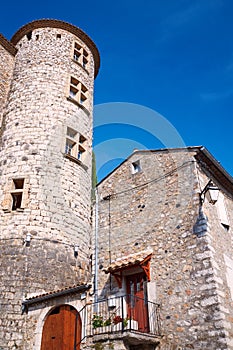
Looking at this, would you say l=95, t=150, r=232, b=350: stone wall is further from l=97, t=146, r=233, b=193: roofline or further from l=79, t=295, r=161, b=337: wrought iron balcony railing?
l=79, t=295, r=161, b=337: wrought iron balcony railing

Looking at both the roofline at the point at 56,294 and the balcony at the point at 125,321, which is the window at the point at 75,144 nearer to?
the roofline at the point at 56,294

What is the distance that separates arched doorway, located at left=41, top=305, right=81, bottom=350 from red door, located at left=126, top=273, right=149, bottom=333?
4.29 ft

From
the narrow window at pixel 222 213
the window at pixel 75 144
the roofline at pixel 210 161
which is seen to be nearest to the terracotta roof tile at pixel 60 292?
the narrow window at pixel 222 213

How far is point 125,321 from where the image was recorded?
716cm

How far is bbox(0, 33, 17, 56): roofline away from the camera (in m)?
15.4

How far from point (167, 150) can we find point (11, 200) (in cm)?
526

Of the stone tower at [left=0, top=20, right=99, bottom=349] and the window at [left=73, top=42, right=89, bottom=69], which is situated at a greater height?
the window at [left=73, top=42, right=89, bottom=69]

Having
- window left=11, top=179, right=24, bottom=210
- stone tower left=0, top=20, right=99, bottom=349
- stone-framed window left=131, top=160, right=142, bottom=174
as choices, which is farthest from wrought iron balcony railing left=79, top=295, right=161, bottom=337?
window left=11, top=179, right=24, bottom=210

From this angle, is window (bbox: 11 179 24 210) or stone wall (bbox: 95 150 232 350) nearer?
stone wall (bbox: 95 150 232 350)

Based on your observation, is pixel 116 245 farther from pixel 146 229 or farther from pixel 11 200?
pixel 11 200

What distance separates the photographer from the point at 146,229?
9227 mm

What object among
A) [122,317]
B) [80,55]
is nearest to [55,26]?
[80,55]

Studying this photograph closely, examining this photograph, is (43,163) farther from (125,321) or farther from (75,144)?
(125,321)

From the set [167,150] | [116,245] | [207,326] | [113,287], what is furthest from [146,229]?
[207,326]
